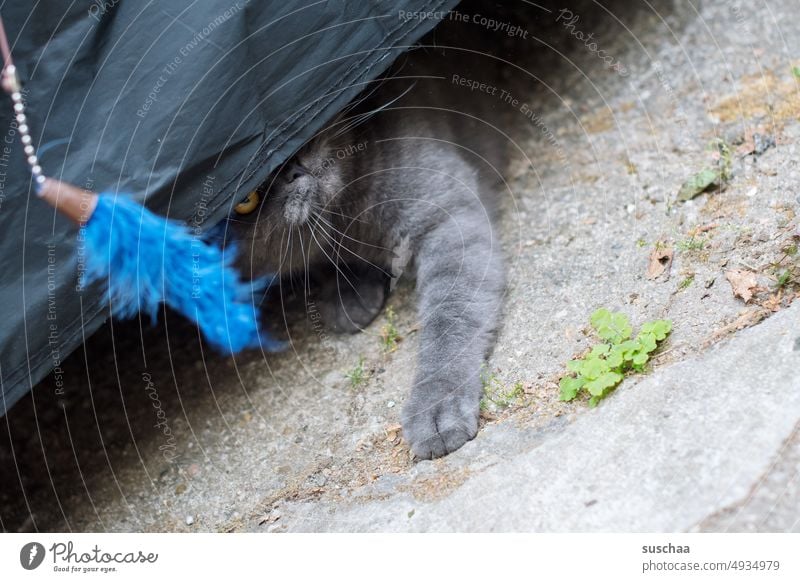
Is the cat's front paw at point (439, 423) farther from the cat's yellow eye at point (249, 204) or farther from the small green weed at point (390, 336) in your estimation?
the cat's yellow eye at point (249, 204)

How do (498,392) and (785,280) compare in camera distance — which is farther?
(498,392)

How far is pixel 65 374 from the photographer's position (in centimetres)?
198

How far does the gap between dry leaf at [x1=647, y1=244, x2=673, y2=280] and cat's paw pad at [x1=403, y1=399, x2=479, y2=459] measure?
51 centimetres

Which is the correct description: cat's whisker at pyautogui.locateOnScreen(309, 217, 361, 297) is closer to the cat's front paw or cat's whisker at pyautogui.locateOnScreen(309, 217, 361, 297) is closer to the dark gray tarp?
the dark gray tarp

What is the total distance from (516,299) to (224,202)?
71 cm

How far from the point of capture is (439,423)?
142 cm

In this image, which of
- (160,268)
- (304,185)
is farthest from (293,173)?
(160,268)

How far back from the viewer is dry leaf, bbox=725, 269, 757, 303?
1342mm

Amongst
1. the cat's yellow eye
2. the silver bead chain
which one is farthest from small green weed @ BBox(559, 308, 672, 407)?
the silver bead chain

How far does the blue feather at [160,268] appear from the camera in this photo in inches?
52.6

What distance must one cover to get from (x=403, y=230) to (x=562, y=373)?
0.55 metres

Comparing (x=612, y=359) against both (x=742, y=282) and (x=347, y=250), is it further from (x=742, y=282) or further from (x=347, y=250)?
(x=347, y=250)

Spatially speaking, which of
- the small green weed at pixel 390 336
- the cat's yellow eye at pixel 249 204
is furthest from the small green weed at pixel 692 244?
the cat's yellow eye at pixel 249 204

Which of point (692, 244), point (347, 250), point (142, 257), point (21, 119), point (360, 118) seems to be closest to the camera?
point (21, 119)
